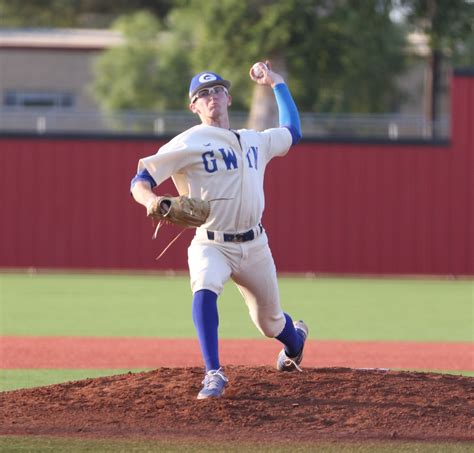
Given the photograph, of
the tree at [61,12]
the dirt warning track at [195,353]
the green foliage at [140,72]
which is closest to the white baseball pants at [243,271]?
the dirt warning track at [195,353]

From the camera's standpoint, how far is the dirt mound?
5957 millimetres

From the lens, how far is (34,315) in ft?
45.0

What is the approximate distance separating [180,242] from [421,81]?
18.5 metres

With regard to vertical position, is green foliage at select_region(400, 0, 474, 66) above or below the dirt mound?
above

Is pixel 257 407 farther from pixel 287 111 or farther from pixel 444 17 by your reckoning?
pixel 444 17

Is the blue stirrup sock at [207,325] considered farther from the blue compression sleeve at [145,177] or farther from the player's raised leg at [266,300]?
the blue compression sleeve at [145,177]

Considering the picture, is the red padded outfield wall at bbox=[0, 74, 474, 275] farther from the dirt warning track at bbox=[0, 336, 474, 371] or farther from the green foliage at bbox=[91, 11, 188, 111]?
the green foliage at bbox=[91, 11, 188, 111]

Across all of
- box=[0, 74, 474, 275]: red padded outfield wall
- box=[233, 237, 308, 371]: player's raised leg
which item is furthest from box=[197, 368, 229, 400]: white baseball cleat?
box=[0, 74, 474, 275]: red padded outfield wall

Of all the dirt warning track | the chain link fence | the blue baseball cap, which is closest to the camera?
the blue baseball cap

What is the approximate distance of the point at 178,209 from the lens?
245 inches

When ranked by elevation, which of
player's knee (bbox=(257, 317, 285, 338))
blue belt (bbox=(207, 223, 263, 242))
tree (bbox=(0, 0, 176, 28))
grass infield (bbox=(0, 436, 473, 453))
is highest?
tree (bbox=(0, 0, 176, 28))

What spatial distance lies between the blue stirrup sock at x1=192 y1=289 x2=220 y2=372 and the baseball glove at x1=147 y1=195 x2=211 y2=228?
44cm

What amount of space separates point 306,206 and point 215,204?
13513mm

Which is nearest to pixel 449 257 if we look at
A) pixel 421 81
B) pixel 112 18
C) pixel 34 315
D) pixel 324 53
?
pixel 324 53
